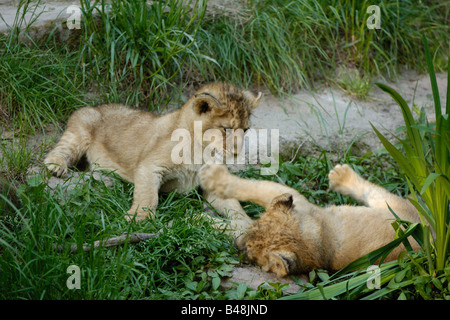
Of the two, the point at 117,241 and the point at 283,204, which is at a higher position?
the point at 283,204

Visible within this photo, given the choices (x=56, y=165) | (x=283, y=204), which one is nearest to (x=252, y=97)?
(x=283, y=204)

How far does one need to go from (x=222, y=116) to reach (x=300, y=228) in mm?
1451

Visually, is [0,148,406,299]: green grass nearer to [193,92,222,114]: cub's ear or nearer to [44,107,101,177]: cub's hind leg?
[44,107,101,177]: cub's hind leg

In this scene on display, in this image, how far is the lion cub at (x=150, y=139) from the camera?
196 inches

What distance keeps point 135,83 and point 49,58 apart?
1.02 metres

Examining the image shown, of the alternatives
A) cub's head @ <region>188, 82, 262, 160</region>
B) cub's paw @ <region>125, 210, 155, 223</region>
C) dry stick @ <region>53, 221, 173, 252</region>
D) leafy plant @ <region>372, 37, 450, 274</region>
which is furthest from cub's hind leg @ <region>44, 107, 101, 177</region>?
leafy plant @ <region>372, 37, 450, 274</region>

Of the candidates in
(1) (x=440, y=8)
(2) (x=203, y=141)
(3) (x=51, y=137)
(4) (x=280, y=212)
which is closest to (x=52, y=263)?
(4) (x=280, y=212)

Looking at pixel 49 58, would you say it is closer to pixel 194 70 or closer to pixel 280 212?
pixel 194 70

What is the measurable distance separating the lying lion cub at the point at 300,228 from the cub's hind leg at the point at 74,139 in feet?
5.65

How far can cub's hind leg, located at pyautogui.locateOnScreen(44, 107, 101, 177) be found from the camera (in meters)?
5.36

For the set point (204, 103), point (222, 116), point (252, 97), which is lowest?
point (222, 116)

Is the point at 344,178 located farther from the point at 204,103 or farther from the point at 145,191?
the point at 145,191

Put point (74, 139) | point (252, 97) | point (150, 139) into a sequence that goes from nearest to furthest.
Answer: point (252, 97), point (150, 139), point (74, 139)

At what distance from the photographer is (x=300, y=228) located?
160 inches
